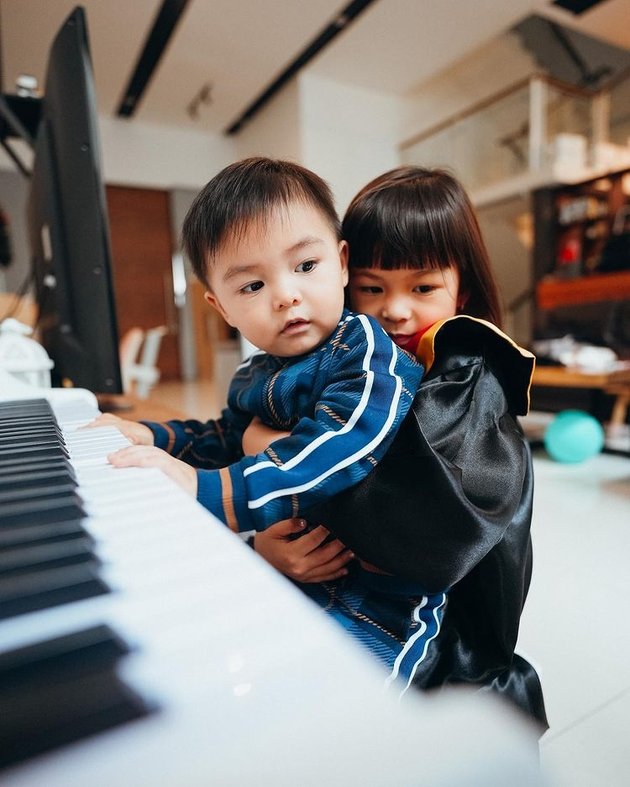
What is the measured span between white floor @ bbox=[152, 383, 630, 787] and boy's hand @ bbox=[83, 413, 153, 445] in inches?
23.1

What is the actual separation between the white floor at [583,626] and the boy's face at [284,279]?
0.53 metres

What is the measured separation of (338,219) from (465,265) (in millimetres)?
218

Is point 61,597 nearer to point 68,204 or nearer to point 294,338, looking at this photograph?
point 294,338

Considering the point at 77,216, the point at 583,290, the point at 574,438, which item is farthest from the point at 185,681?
the point at 583,290

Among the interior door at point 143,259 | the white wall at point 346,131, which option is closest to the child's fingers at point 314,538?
the white wall at point 346,131

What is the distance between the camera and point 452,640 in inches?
28.2

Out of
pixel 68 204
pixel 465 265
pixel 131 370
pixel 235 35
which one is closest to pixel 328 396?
pixel 465 265

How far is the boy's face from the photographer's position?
0.67m

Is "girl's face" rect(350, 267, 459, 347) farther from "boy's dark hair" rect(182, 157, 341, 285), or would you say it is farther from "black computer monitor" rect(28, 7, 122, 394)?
"black computer monitor" rect(28, 7, 122, 394)

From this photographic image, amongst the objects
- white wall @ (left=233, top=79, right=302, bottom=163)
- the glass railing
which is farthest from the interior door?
the glass railing

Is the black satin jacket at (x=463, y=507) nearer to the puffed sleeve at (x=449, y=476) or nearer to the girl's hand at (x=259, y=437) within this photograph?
the puffed sleeve at (x=449, y=476)

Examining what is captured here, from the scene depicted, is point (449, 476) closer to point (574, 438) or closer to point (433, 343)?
point (433, 343)

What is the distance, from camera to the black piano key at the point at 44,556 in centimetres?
25

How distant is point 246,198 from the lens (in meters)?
0.67
